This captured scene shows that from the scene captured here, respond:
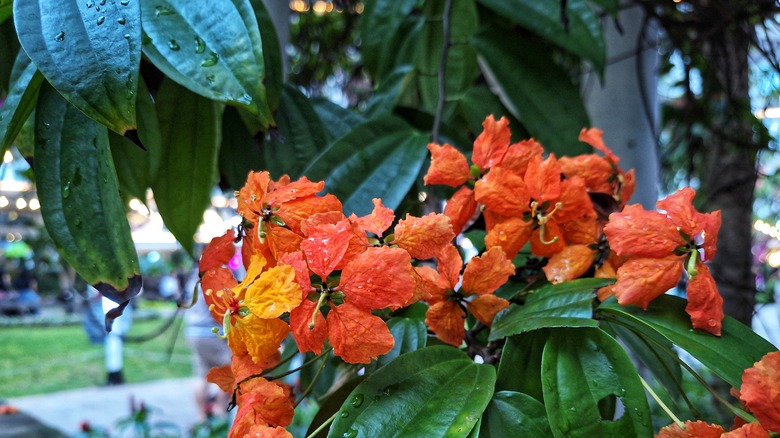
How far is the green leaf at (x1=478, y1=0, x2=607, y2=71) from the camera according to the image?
704 mm

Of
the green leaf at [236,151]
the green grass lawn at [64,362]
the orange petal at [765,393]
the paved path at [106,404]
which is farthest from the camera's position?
the green grass lawn at [64,362]

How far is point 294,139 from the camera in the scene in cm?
66

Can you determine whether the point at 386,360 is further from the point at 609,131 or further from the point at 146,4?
the point at 609,131

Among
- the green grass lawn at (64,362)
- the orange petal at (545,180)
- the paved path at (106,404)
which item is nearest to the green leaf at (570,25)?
the orange petal at (545,180)

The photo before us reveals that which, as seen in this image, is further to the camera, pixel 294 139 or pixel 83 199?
pixel 294 139

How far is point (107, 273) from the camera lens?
0.42 metres

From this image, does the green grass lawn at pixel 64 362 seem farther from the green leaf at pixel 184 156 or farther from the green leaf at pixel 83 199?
the green leaf at pixel 83 199

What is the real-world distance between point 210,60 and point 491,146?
191mm

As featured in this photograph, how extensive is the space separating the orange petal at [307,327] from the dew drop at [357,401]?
3cm

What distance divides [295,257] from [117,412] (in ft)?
14.3

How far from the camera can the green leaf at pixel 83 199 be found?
0.42 m

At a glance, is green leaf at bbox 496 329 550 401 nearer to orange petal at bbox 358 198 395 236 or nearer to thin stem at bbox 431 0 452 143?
orange petal at bbox 358 198 395 236

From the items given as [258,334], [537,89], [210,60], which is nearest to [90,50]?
[210,60]

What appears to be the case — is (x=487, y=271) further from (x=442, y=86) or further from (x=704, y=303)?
(x=442, y=86)
